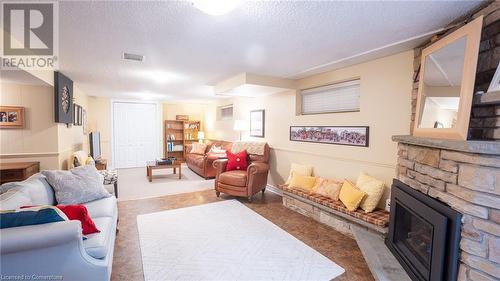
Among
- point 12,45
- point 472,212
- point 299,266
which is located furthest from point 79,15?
point 472,212

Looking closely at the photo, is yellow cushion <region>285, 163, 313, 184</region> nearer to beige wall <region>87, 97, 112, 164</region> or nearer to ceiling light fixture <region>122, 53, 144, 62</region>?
ceiling light fixture <region>122, 53, 144, 62</region>

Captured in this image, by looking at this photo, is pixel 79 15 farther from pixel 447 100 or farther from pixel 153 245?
pixel 447 100

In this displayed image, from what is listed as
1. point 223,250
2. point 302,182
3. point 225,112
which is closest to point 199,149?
point 225,112

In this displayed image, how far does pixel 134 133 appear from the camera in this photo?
23.5 feet

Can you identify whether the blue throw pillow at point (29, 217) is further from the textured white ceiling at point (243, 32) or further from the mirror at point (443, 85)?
the mirror at point (443, 85)

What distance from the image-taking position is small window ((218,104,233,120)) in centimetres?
663

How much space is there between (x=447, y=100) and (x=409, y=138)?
0.39 metres

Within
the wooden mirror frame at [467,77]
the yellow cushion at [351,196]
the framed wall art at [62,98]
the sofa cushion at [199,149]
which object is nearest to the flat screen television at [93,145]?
the framed wall art at [62,98]

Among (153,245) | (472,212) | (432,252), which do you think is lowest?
(153,245)

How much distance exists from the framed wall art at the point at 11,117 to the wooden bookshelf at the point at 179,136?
4316 millimetres

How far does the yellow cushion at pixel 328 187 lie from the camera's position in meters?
3.04

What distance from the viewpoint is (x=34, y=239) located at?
1.26 metres

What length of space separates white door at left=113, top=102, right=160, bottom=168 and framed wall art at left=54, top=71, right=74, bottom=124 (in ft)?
9.59

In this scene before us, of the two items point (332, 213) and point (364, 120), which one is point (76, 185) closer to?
point (332, 213)
